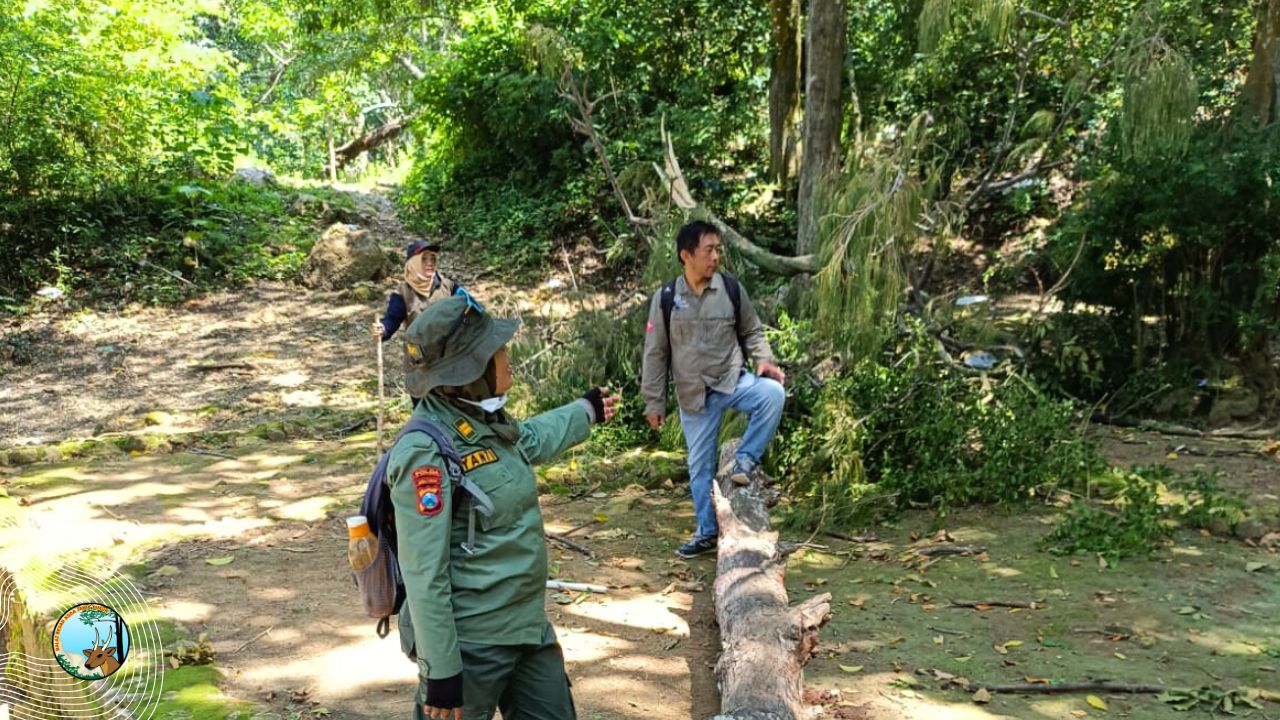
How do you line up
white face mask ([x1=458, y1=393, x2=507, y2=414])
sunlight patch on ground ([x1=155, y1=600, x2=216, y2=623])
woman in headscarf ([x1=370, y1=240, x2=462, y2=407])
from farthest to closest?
woman in headscarf ([x1=370, y1=240, x2=462, y2=407]) → sunlight patch on ground ([x1=155, y1=600, x2=216, y2=623]) → white face mask ([x1=458, y1=393, x2=507, y2=414])

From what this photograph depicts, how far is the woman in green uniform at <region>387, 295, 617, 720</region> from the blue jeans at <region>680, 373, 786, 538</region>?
8.86ft

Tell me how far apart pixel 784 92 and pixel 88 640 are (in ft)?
41.2

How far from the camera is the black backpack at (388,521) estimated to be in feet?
8.12

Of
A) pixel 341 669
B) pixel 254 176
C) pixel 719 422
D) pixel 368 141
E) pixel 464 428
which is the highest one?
pixel 368 141

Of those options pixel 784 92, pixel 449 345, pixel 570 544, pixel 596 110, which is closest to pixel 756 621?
pixel 449 345

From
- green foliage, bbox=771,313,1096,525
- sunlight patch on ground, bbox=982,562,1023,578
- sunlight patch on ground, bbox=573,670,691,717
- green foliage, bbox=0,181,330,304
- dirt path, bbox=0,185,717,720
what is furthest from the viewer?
green foliage, bbox=0,181,330,304

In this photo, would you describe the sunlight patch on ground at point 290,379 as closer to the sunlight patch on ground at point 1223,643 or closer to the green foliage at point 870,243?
the green foliage at point 870,243

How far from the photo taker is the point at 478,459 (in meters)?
2.55

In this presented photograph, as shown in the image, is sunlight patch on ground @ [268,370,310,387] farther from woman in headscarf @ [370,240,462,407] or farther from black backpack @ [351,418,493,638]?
black backpack @ [351,418,493,638]

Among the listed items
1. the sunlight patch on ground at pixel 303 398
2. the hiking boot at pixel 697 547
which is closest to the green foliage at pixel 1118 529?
the hiking boot at pixel 697 547

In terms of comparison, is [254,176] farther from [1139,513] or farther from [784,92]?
[1139,513]

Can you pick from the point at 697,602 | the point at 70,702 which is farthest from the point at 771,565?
the point at 70,702

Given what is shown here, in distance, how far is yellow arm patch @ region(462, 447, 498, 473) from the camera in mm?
2518

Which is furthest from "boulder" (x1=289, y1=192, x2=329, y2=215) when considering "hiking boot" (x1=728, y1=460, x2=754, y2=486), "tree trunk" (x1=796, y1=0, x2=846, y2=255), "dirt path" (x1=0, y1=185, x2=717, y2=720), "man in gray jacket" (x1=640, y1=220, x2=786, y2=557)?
"hiking boot" (x1=728, y1=460, x2=754, y2=486)
